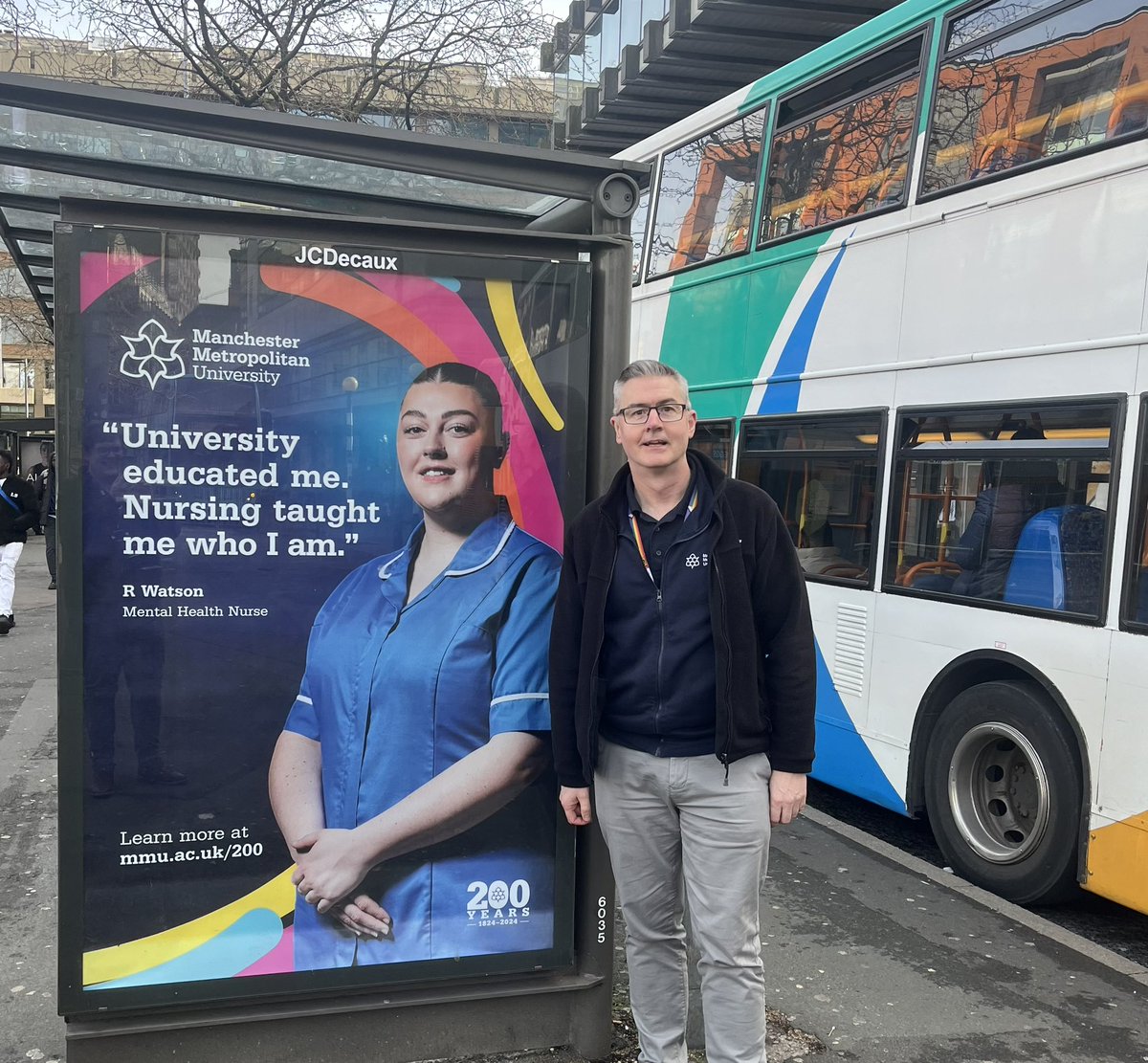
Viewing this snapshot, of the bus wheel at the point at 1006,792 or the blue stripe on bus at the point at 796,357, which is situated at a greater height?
the blue stripe on bus at the point at 796,357

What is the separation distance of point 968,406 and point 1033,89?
1510mm

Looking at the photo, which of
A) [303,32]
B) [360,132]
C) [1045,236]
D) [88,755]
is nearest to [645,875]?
[88,755]

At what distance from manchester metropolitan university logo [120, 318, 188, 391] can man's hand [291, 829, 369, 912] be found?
1275 millimetres

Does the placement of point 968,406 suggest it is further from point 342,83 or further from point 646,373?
point 342,83

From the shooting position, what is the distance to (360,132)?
3129mm

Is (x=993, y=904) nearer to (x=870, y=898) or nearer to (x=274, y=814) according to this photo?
(x=870, y=898)

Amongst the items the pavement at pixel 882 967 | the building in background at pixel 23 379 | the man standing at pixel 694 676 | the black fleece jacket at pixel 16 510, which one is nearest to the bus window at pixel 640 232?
the pavement at pixel 882 967

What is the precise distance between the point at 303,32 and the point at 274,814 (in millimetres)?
14920

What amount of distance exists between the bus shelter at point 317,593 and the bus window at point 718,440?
427cm

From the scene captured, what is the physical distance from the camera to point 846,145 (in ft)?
22.3

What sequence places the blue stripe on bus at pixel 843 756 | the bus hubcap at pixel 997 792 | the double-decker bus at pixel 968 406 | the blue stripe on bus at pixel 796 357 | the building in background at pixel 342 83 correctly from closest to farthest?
the double-decker bus at pixel 968 406 < the bus hubcap at pixel 997 792 < the blue stripe on bus at pixel 843 756 < the blue stripe on bus at pixel 796 357 < the building in background at pixel 342 83

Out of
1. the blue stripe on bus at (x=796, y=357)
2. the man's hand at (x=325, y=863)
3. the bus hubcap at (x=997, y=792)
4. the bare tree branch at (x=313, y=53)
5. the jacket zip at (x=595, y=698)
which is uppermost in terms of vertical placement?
the bare tree branch at (x=313, y=53)

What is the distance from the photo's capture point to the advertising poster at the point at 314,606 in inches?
117

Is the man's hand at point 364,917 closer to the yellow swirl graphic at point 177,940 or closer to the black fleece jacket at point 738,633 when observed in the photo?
the yellow swirl graphic at point 177,940
